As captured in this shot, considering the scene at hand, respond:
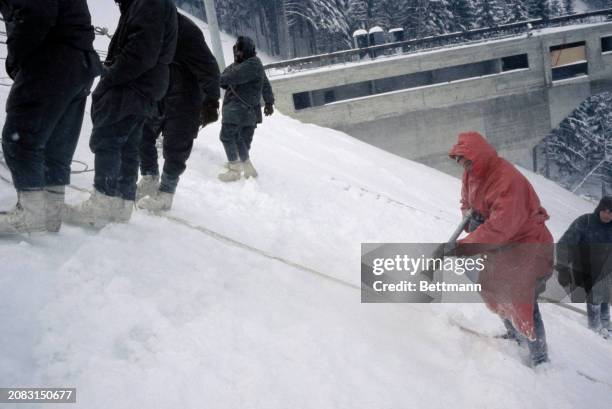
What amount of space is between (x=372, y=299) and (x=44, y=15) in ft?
9.14

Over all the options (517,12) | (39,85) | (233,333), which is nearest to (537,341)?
(233,333)

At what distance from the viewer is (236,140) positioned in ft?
18.2

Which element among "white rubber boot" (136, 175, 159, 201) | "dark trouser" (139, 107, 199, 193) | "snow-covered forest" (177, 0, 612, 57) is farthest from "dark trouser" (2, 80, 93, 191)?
"snow-covered forest" (177, 0, 612, 57)

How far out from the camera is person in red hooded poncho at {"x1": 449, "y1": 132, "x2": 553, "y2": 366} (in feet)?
8.82

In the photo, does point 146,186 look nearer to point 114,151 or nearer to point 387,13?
point 114,151

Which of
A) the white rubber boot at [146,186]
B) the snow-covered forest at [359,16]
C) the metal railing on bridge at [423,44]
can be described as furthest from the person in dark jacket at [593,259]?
the snow-covered forest at [359,16]

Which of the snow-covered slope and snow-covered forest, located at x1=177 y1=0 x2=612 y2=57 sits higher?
snow-covered forest, located at x1=177 y1=0 x2=612 y2=57

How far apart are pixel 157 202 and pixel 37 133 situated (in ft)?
4.07

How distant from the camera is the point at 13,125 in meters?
2.45

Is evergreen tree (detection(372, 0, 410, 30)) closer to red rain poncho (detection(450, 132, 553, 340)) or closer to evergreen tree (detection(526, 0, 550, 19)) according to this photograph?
evergreen tree (detection(526, 0, 550, 19))

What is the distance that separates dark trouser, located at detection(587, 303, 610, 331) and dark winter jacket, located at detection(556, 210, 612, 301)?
21cm

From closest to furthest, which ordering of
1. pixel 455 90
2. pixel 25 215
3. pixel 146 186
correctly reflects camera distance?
pixel 25 215
pixel 146 186
pixel 455 90

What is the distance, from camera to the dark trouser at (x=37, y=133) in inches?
96.7

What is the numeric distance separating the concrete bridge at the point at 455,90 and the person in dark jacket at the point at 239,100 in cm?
1294
